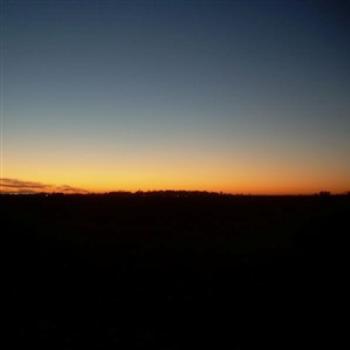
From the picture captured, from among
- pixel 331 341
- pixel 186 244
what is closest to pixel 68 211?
pixel 186 244

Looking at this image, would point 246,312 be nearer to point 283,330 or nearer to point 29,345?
point 283,330

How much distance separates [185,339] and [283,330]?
3812 millimetres

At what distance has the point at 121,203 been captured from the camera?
226 ft

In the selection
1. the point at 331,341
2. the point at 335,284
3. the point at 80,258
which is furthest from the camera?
the point at 80,258

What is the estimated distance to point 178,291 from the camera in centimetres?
2264

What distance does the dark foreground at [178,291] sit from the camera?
16984 mm

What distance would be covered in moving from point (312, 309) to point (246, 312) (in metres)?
2.72

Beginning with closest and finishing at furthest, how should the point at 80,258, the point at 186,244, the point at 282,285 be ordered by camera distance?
the point at 282,285, the point at 80,258, the point at 186,244

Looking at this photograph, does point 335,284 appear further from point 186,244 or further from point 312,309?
point 186,244

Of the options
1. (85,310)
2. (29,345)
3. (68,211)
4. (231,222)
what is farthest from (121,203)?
(29,345)

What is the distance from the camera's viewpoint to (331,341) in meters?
16.4

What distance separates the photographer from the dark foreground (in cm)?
1698

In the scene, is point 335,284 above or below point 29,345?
above

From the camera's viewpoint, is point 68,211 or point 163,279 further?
point 68,211
